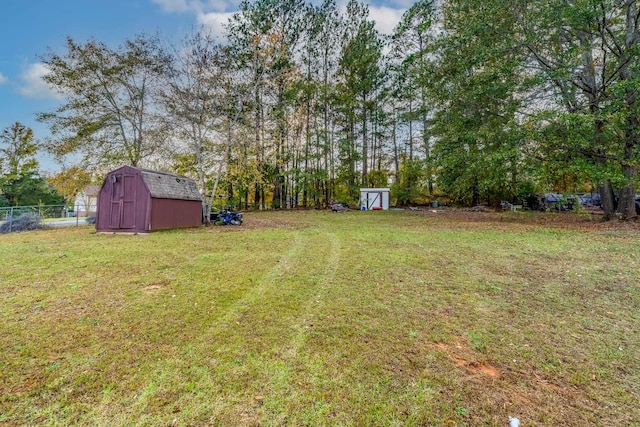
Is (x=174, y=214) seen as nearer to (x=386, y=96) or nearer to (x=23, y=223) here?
(x=23, y=223)

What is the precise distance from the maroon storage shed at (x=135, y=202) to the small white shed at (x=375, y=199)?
14863 millimetres

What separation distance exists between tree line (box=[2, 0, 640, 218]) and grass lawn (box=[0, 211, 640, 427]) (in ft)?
23.9

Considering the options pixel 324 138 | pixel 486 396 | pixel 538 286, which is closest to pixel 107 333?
pixel 486 396

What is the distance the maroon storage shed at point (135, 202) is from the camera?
35.2ft

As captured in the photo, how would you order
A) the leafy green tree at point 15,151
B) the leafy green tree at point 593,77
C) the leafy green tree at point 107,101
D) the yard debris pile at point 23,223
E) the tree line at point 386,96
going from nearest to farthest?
the leafy green tree at point 593,77 < the tree line at point 386,96 < the yard debris pile at point 23,223 < the leafy green tree at point 107,101 < the leafy green tree at point 15,151

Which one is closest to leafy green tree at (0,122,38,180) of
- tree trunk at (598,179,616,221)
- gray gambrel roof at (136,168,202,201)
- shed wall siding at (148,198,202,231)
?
gray gambrel roof at (136,168,202,201)

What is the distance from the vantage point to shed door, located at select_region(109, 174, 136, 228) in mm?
10867

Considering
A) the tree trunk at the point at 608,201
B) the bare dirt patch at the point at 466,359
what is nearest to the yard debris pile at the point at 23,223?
the bare dirt patch at the point at 466,359

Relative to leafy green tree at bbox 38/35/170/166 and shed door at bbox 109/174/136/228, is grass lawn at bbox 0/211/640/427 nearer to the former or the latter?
shed door at bbox 109/174/136/228

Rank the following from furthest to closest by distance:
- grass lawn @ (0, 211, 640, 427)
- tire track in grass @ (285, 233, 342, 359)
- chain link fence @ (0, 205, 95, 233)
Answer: chain link fence @ (0, 205, 95, 233) → tire track in grass @ (285, 233, 342, 359) → grass lawn @ (0, 211, 640, 427)

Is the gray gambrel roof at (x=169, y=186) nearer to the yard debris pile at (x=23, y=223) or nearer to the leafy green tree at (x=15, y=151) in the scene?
the yard debris pile at (x=23, y=223)

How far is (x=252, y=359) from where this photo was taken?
256cm

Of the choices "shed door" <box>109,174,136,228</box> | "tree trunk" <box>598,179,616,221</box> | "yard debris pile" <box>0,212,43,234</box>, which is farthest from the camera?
"yard debris pile" <box>0,212,43,234</box>

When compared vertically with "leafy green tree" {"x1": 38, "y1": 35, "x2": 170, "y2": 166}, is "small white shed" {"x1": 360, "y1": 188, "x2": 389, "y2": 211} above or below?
below
